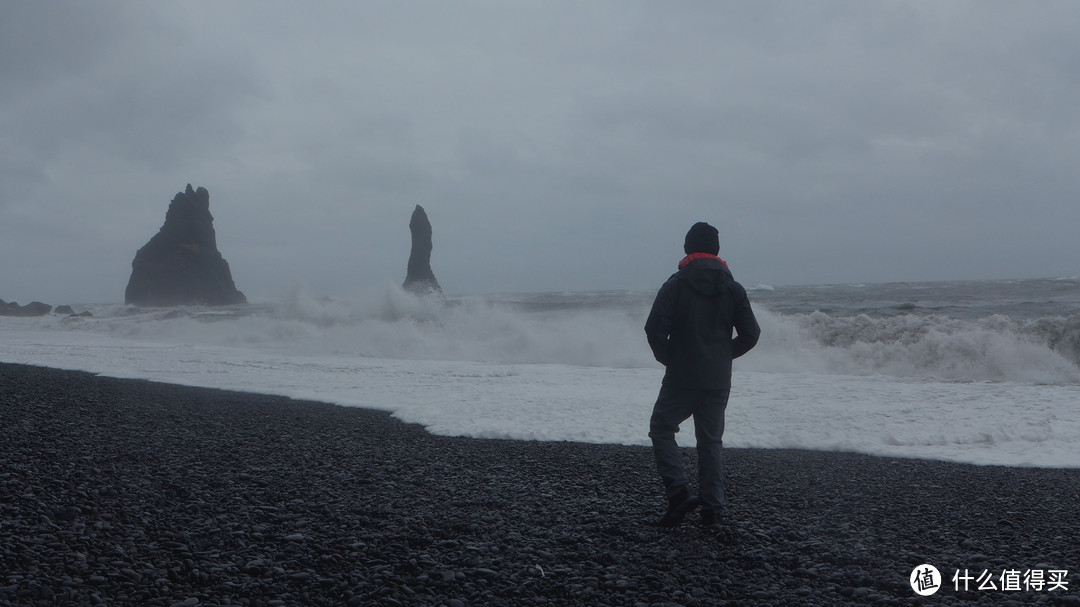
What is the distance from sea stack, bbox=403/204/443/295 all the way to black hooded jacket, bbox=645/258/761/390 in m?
62.2

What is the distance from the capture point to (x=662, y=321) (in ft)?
14.5

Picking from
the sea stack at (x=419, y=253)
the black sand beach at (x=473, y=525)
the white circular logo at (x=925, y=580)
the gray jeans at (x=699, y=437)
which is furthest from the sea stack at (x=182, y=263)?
the white circular logo at (x=925, y=580)

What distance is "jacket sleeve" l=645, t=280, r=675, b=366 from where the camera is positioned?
14.5ft

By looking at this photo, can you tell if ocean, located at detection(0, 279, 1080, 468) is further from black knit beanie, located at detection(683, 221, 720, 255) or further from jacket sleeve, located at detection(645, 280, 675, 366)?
black knit beanie, located at detection(683, 221, 720, 255)

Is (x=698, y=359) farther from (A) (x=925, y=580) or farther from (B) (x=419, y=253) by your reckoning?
(B) (x=419, y=253)

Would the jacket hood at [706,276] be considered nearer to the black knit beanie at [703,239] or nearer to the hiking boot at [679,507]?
the black knit beanie at [703,239]

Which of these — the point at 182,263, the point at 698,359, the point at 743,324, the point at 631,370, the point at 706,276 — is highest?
the point at 182,263

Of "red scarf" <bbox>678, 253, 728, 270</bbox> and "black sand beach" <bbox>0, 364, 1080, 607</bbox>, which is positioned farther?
"red scarf" <bbox>678, 253, 728, 270</bbox>

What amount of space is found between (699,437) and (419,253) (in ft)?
208

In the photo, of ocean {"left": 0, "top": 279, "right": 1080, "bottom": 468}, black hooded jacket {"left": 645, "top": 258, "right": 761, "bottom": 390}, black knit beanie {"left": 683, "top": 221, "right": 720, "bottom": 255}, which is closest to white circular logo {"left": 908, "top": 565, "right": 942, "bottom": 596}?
black hooded jacket {"left": 645, "top": 258, "right": 761, "bottom": 390}

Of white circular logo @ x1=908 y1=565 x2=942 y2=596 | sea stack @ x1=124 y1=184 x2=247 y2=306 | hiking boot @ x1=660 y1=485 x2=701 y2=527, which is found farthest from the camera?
sea stack @ x1=124 y1=184 x2=247 y2=306

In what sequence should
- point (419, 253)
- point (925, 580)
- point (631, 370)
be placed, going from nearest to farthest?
point (925, 580)
point (631, 370)
point (419, 253)

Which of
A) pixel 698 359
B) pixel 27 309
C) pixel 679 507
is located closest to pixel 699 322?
pixel 698 359

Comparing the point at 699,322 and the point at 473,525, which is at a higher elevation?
the point at 699,322
